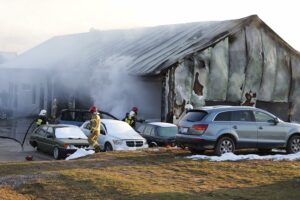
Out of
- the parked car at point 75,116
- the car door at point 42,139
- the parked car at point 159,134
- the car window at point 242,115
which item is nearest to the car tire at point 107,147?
the parked car at point 159,134

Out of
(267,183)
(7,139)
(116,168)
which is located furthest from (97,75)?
(267,183)

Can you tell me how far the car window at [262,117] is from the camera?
14.6 meters

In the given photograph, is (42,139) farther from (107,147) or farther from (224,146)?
(224,146)

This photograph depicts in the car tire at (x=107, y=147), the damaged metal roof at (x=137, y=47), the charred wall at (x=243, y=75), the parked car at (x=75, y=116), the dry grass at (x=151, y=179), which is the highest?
the damaged metal roof at (x=137, y=47)

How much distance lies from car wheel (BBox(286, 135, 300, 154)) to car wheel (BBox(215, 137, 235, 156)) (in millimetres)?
2036

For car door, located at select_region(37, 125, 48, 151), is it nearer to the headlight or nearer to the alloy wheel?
the headlight

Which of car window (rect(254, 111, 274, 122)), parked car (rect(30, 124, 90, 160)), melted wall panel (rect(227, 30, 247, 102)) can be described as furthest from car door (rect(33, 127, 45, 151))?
melted wall panel (rect(227, 30, 247, 102))

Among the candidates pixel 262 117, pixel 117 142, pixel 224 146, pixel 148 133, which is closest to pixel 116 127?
pixel 117 142

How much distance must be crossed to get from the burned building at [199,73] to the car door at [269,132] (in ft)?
29.6

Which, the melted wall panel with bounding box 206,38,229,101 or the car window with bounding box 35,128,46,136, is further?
the melted wall panel with bounding box 206,38,229,101

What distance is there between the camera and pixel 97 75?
2792cm

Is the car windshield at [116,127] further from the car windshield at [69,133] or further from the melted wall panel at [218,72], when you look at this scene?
the melted wall panel at [218,72]

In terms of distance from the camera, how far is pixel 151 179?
10242 mm

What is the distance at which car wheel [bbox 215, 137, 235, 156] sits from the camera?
13.8m
